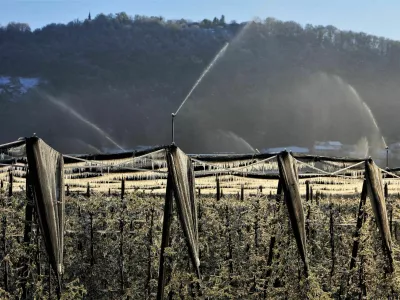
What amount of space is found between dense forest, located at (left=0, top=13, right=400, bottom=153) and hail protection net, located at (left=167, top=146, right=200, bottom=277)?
68.4m

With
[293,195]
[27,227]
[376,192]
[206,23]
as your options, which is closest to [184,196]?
[293,195]

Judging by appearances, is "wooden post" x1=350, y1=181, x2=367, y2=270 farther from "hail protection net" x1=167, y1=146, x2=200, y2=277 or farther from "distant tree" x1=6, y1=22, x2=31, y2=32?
"distant tree" x1=6, y1=22, x2=31, y2=32

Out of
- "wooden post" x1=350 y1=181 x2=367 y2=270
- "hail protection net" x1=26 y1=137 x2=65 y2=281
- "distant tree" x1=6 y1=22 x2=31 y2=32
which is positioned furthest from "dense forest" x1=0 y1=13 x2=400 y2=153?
"hail protection net" x1=26 y1=137 x2=65 y2=281

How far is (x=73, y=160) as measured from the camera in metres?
8.34

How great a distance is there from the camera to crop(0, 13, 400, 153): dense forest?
85.4 metres

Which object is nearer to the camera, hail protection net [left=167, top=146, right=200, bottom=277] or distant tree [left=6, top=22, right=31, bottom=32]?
hail protection net [left=167, top=146, right=200, bottom=277]

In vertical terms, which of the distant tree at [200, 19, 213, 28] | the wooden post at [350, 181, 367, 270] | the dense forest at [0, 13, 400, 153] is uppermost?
the distant tree at [200, 19, 213, 28]

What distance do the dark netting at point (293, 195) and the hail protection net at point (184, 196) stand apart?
1676 millimetres

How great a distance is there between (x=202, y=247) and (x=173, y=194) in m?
3.90

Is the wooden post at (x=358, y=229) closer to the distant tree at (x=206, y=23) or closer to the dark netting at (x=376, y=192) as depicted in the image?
the dark netting at (x=376, y=192)

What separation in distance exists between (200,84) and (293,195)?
102571 millimetres

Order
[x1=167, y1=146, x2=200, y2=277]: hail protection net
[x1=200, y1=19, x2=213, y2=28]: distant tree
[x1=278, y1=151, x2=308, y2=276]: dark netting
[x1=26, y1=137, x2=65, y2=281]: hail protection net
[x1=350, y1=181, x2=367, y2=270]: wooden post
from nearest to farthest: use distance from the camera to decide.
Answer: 1. [x1=26, y1=137, x2=65, y2=281]: hail protection net
2. [x1=167, y1=146, x2=200, y2=277]: hail protection net
3. [x1=278, y1=151, x2=308, y2=276]: dark netting
4. [x1=350, y1=181, x2=367, y2=270]: wooden post
5. [x1=200, y1=19, x2=213, y2=28]: distant tree

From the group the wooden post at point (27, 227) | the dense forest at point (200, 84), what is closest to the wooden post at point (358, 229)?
the wooden post at point (27, 227)

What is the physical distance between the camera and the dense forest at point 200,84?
3364 inches
